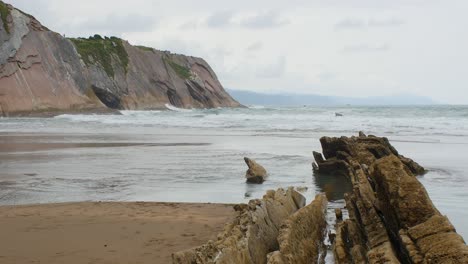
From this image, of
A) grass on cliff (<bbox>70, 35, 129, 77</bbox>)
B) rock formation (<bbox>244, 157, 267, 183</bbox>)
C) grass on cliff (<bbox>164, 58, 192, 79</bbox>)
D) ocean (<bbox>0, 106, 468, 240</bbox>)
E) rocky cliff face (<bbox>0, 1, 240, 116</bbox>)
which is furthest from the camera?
grass on cliff (<bbox>164, 58, 192, 79</bbox>)

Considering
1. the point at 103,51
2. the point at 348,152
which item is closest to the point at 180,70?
the point at 103,51

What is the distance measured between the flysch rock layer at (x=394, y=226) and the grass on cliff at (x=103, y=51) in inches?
2485

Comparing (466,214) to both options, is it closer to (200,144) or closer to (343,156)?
(343,156)

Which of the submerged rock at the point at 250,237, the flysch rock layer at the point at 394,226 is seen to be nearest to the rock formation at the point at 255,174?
the submerged rock at the point at 250,237

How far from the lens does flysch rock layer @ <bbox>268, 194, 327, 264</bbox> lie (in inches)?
191

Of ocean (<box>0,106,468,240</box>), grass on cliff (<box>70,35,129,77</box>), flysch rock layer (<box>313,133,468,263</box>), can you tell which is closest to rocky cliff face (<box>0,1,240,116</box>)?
grass on cliff (<box>70,35,129,77</box>)

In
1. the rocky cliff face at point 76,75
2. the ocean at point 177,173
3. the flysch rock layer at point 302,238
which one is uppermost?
the rocky cliff face at point 76,75

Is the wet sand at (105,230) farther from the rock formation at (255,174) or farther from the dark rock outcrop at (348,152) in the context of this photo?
the dark rock outcrop at (348,152)

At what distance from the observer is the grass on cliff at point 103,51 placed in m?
67.9

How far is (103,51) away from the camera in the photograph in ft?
235

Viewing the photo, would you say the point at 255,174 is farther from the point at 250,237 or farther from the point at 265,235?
the point at 250,237

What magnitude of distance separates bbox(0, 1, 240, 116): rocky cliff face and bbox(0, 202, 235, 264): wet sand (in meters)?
41.6

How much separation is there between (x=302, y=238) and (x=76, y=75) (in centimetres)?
5816

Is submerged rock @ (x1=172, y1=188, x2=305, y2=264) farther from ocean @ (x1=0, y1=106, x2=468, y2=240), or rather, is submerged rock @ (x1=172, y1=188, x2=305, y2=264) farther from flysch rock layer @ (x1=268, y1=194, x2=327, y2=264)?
ocean @ (x1=0, y1=106, x2=468, y2=240)
